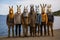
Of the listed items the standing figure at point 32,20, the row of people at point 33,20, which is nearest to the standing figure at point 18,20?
the row of people at point 33,20

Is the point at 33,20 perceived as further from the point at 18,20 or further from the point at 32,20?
the point at 18,20

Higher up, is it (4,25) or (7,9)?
(7,9)

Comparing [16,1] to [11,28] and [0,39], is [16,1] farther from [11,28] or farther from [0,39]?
[0,39]

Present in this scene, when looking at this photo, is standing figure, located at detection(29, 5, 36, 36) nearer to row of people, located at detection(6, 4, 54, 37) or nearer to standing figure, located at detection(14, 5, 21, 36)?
row of people, located at detection(6, 4, 54, 37)

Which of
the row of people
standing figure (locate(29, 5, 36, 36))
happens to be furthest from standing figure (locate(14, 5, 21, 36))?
standing figure (locate(29, 5, 36, 36))

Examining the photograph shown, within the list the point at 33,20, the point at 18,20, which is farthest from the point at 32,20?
the point at 18,20

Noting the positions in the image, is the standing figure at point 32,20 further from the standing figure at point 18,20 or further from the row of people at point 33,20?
the standing figure at point 18,20

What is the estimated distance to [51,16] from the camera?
212cm

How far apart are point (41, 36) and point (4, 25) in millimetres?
376

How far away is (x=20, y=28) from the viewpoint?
82.7 inches

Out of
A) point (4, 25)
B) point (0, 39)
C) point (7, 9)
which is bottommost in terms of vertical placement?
point (0, 39)

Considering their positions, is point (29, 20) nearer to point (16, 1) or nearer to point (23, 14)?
point (23, 14)

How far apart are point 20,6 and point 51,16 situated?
32cm

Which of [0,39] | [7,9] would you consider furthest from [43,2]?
Answer: [0,39]
